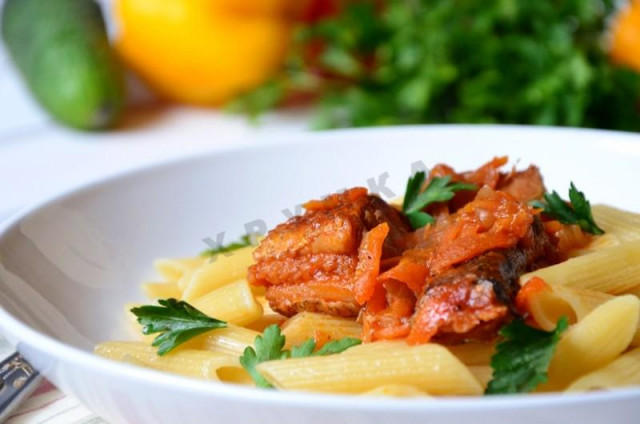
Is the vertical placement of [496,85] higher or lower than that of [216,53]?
lower

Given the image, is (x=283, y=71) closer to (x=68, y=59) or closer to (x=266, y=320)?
(x=68, y=59)

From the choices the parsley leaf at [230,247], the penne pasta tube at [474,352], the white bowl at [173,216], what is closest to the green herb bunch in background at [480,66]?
the white bowl at [173,216]

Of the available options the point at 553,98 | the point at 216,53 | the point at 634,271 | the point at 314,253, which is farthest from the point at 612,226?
the point at 216,53

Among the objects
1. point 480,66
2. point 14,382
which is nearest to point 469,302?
point 14,382

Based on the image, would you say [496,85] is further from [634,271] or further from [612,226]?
[634,271]

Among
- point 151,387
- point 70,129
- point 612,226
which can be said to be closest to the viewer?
point 151,387

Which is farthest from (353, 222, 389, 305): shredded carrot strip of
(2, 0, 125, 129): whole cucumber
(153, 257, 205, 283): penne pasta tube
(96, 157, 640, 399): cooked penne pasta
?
(2, 0, 125, 129): whole cucumber

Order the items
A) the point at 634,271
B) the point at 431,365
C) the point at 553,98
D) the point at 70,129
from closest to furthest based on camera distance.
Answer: the point at 431,365, the point at 634,271, the point at 553,98, the point at 70,129
